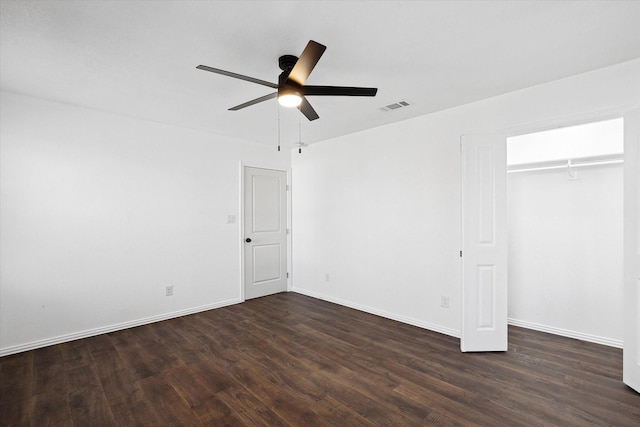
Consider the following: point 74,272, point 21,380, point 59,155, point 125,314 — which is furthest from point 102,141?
point 21,380

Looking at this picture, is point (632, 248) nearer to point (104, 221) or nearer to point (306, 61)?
point (306, 61)

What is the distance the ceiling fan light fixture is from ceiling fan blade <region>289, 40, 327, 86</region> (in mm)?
84

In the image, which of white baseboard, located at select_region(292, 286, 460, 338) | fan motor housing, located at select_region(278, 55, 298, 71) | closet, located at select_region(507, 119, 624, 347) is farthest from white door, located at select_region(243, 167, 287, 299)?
closet, located at select_region(507, 119, 624, 347)

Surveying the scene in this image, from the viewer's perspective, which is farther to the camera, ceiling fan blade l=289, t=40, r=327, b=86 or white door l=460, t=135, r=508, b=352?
white door l=460, t=135, r=508, b=352

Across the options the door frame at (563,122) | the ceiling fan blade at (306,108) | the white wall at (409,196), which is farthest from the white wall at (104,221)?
the door frame at (563,122)

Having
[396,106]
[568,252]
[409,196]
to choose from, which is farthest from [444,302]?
[396,106]

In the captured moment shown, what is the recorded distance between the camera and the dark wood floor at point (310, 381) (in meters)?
2.05

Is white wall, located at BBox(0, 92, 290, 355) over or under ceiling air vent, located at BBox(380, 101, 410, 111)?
under

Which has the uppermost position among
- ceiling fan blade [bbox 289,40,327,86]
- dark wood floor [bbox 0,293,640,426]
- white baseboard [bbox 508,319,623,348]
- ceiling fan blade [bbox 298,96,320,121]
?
ceiling fan blade [bbox 289,40,327,86]

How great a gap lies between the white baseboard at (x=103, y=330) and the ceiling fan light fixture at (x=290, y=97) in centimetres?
334

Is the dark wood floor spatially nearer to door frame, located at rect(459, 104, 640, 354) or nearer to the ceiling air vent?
door frame, located at rect(459, 104, 640, 354)

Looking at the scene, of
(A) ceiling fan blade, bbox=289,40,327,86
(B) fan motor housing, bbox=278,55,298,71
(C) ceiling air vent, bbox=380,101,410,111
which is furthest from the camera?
(C) ceiling air vent, bbox=380,101,410,111

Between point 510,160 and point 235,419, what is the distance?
13.1ft

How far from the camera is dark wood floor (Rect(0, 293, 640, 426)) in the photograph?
2.05 metres
